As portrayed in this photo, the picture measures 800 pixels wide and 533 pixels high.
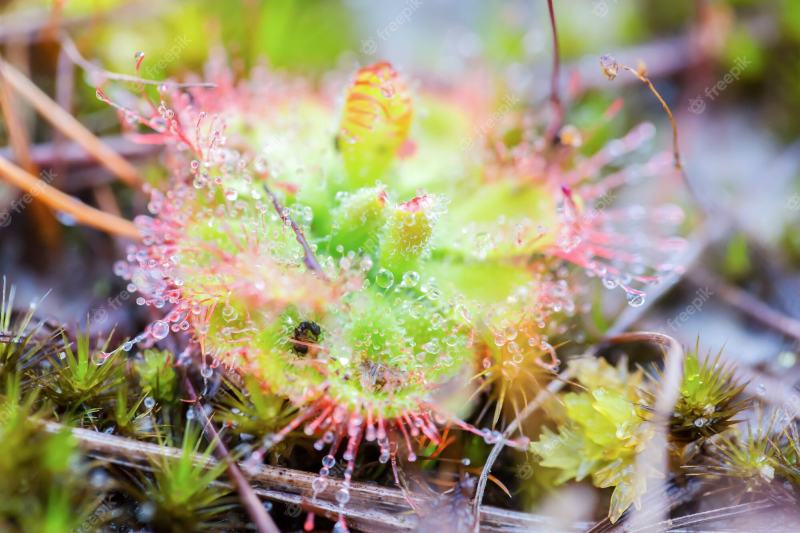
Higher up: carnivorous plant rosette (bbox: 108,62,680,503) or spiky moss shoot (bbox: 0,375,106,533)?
carnivorous plant rosette (bbox: 108,62,680,503)

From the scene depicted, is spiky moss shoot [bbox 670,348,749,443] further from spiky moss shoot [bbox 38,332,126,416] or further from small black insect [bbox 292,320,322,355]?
spiky moss shoot [bbox 38,332,126,416]

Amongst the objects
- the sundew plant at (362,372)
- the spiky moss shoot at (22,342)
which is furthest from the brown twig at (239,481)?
the spiky moss shoot at (22,342)

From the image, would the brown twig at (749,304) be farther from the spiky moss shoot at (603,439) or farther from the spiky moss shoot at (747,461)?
the spiky moss shoot at (603,439)

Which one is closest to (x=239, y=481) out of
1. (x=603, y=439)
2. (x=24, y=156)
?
(x=603, y=439)

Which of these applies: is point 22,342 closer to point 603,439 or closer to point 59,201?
point 59,201

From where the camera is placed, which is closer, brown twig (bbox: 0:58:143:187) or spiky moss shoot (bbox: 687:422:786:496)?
spiky moss shoot (bbox: 687:422:786:496)

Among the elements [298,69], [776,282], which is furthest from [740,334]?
[298,69]

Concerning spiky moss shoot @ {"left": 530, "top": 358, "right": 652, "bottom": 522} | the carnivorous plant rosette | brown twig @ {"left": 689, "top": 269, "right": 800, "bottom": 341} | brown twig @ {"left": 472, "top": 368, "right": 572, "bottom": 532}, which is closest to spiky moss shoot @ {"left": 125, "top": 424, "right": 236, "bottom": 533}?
the carnivorous plant rosette

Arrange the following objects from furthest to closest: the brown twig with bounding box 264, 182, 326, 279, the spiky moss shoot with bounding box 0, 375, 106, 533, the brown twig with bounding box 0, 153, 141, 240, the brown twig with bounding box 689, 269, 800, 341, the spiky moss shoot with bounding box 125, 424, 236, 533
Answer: the brown twig with bounding box 689, 269, 800, 341, the brown twig with bounding box 0, 153, 141, 240, the brown twig with bounding box 264, 182, 326, 279, the spiky moss shoot with bounding box 125, 424, 236, 533, the spiky moss shoot with bounding box 0, 375, 106, 533
